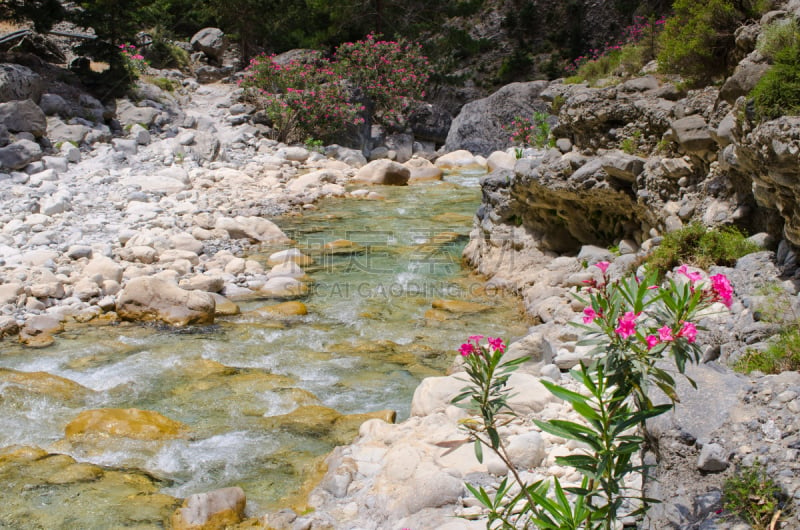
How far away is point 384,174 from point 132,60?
8.13 m

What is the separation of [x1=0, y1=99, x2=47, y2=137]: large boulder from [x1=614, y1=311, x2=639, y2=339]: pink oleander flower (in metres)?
13.1

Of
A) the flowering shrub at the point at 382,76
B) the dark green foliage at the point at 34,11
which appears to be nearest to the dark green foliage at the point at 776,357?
the dark green foliage at the point at 34,11

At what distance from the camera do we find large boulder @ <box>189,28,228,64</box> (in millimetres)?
23906

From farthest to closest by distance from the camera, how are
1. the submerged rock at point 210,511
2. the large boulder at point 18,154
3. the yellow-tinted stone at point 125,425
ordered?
the large boulder at point 18,154 < the yellow-tinted stone at point 125,425 < the submerged rock at point 210,511

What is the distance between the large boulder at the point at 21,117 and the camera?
1229 cm

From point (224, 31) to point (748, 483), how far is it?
87.0 ft

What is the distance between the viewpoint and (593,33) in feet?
88.8

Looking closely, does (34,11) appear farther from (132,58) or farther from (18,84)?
(132,58)

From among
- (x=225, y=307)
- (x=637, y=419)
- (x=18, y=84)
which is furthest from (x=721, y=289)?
(x=18, y=84)

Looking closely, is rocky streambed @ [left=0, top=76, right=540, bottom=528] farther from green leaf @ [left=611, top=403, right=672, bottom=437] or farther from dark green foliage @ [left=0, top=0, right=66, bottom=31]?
dark green foliage @ [left=0, top=0, right=66, bottom=31]

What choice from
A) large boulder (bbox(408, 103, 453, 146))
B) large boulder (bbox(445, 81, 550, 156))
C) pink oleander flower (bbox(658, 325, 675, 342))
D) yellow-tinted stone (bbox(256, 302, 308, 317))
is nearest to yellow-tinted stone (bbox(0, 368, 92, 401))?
yellow-tinted stone (bbox(256, 302, 308, 317))

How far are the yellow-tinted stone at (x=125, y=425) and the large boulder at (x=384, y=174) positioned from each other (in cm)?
1127

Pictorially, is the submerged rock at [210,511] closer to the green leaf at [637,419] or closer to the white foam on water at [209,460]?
the white foam on water at [209,460]

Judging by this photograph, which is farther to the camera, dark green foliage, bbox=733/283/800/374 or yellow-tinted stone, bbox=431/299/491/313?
yellow-tinted stone, bbox=431/299/491/313
